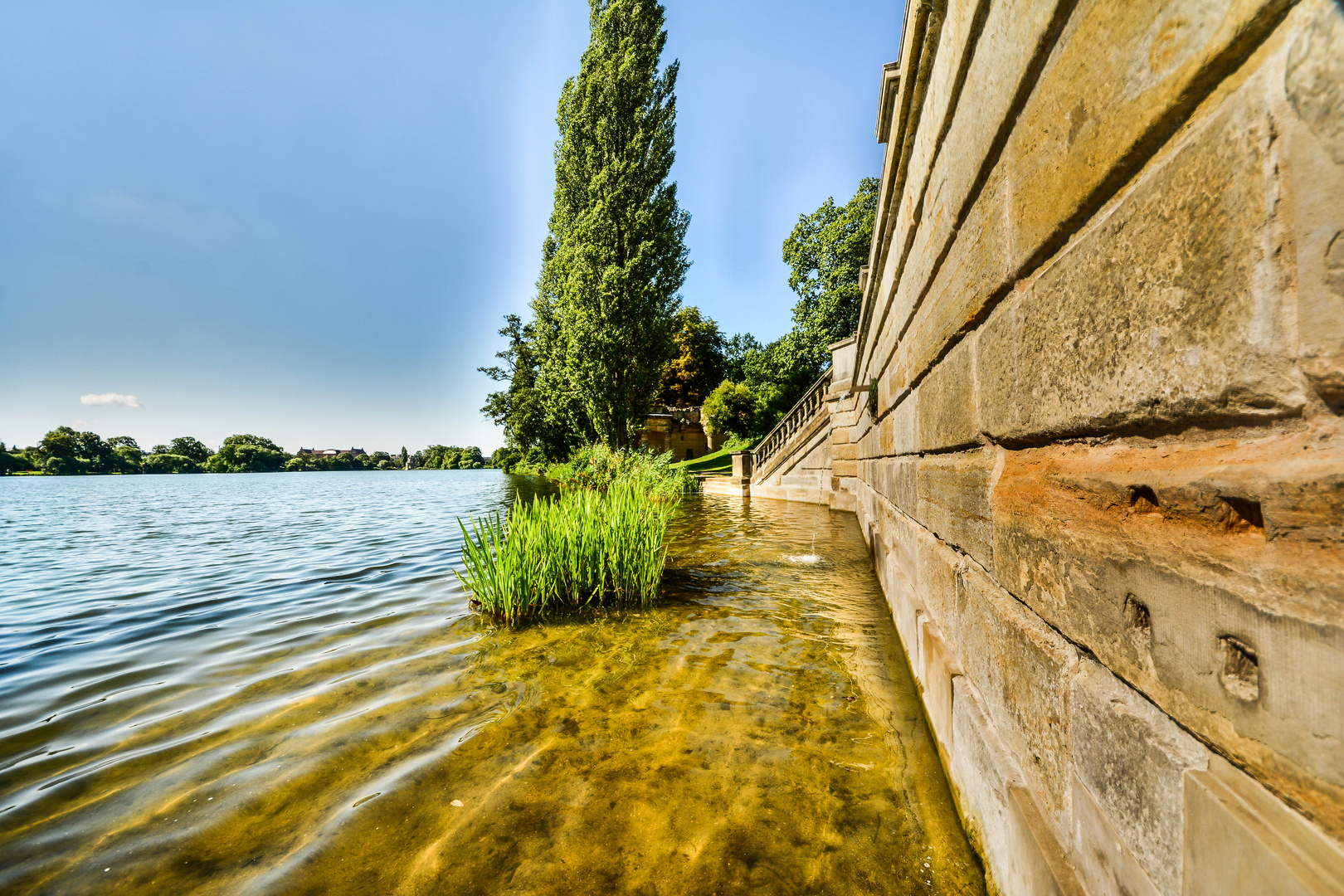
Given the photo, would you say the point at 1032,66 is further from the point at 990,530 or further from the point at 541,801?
the point at 541,801

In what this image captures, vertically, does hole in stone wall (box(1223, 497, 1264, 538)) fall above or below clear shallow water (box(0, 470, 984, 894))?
above

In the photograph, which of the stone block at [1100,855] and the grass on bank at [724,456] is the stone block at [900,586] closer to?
the stone block at [1100,855]

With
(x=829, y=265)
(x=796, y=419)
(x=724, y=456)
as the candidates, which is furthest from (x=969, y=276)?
(x=724, y=456)

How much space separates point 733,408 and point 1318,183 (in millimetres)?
29342

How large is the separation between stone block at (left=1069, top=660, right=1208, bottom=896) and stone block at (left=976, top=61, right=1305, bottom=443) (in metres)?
0.48

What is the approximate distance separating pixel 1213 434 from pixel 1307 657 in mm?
306

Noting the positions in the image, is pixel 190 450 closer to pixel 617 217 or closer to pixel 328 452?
pixel 328 452

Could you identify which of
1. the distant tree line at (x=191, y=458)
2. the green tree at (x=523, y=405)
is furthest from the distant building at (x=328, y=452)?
the green tree at (x=523, y=405)

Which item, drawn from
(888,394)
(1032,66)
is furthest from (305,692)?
(888,394)

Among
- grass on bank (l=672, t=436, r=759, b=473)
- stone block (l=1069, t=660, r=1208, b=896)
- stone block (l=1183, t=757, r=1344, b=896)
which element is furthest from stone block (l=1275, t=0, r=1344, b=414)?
grass on bank (l=672, t=436, r=759, b=473)

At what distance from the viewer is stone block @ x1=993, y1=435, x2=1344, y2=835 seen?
21.4 inches

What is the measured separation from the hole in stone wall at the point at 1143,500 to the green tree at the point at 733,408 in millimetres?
28605

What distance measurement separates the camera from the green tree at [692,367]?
120 ft

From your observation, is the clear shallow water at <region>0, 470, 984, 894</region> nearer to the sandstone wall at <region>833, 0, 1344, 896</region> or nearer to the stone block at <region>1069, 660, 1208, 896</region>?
the sandstone wall at <region>833, 0, 1344, 896</region>
